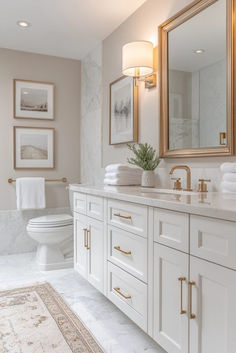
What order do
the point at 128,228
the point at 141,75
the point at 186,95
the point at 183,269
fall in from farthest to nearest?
the point at 141,75 < the point at 186,95 < the point at 128,228 < the point at 183,269

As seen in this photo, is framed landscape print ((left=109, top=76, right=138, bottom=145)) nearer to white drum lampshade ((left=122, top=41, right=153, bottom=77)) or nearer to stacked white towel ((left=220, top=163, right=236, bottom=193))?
white drum lampshade ((left=122, top=41, right=153, bottom=77))

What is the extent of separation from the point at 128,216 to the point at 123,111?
1.34m

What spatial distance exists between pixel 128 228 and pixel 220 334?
0.70 meters

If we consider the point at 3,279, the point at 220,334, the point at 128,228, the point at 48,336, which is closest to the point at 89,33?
the point at 128,228

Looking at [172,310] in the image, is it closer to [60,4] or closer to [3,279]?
[3,279]

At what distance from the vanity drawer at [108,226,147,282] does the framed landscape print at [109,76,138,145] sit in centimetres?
101

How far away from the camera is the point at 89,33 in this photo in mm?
3008

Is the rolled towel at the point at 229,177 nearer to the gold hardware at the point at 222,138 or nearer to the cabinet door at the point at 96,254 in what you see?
the gold hardware at the point at 222,138

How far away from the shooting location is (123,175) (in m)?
2.27

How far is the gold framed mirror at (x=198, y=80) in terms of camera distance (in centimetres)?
167

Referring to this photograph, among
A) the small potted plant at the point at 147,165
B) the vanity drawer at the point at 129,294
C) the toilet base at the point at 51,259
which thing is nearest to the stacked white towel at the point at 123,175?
the small potted plant at the point at 147,165

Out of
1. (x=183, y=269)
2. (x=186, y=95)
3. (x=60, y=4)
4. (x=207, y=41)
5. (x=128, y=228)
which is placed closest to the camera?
(x=183, y=269)

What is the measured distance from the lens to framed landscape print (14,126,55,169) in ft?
11.4

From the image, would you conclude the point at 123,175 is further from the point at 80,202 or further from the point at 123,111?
the point at 123,111
